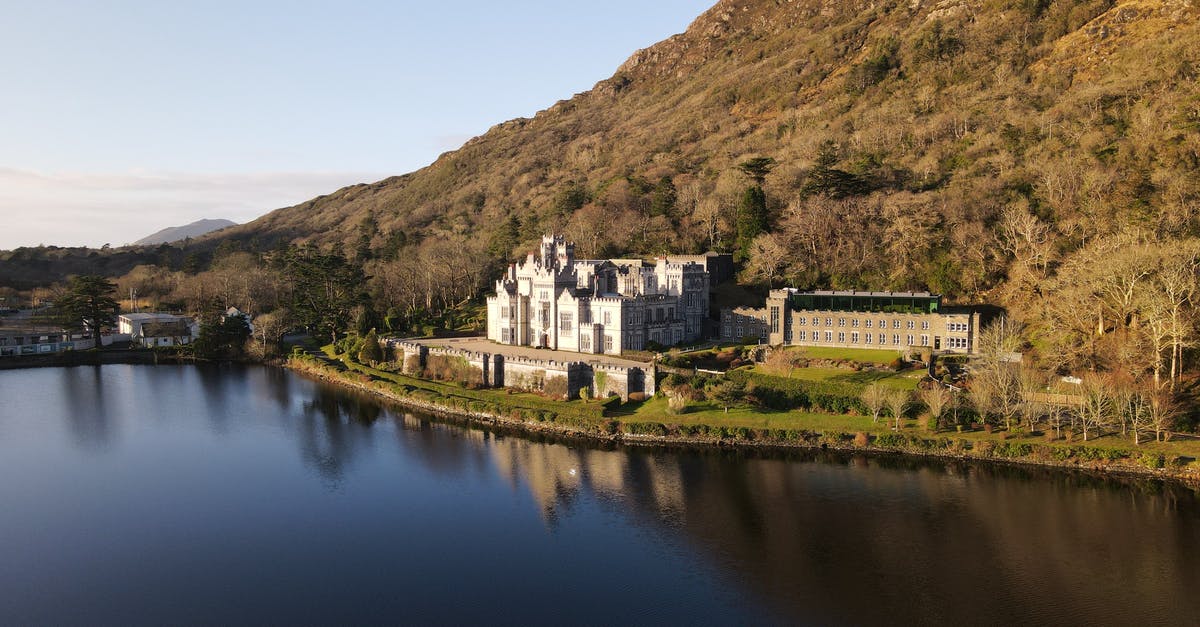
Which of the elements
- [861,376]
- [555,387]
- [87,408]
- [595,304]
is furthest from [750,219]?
[87,408]

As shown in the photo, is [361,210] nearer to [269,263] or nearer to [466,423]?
[269,263]

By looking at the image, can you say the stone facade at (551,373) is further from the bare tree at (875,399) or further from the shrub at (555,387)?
the bare tree at (875,399)

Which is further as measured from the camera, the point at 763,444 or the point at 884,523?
the point at 763,444

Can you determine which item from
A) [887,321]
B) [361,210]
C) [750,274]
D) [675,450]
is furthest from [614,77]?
[675,450]

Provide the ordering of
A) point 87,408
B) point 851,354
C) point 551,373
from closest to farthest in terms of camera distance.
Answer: point 851,354 < point 551,373 < point 87,408

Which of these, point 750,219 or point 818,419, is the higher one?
point 750,219

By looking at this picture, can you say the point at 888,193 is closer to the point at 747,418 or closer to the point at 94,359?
the point at 747,418
